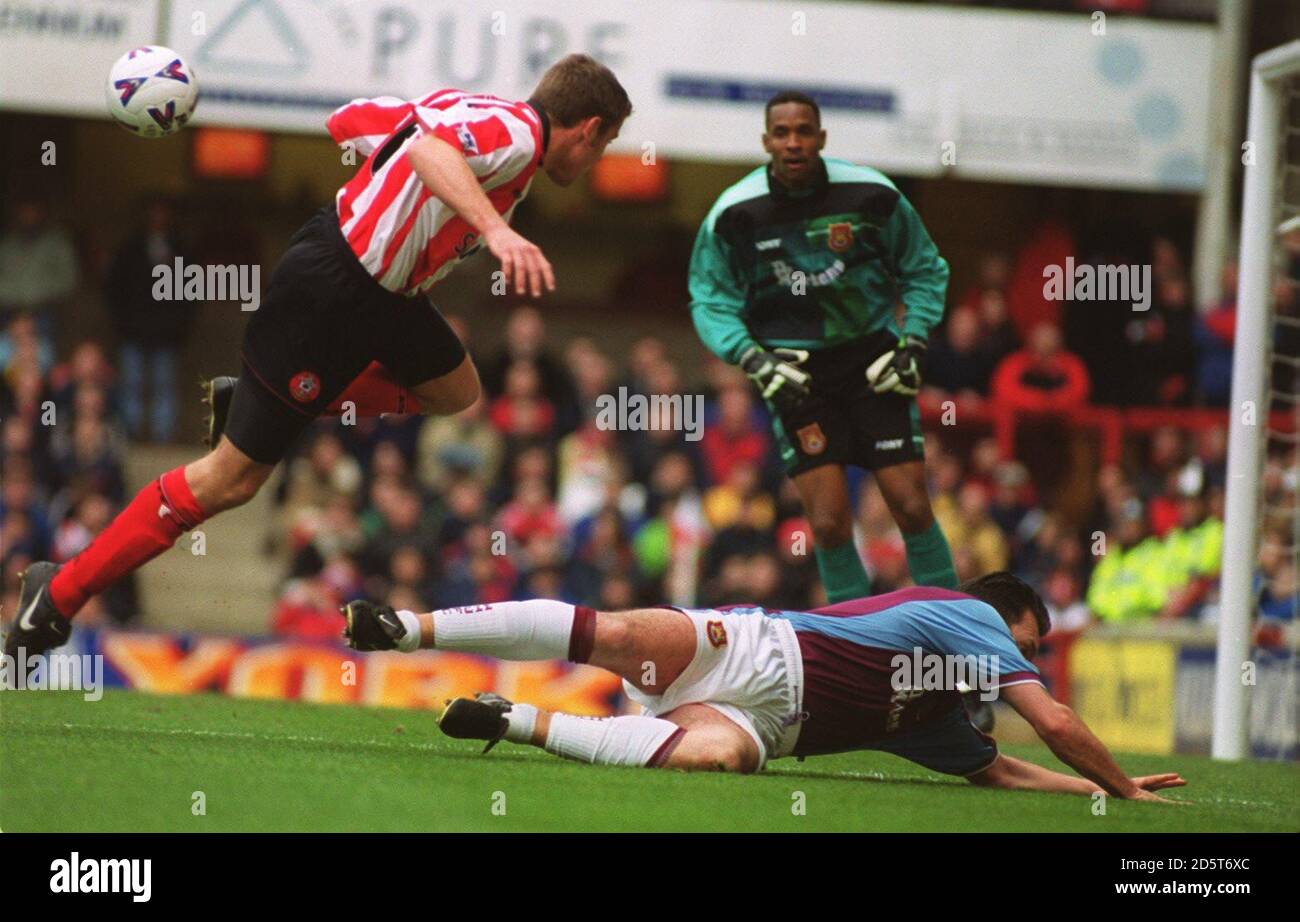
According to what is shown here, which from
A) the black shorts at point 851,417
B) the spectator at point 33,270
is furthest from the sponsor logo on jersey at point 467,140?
the spectator at point 33,270

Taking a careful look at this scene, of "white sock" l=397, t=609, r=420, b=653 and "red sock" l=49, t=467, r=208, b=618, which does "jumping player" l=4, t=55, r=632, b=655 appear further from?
"white sock" l=397, t=609, r=420, b=653

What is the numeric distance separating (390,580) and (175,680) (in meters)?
1.68

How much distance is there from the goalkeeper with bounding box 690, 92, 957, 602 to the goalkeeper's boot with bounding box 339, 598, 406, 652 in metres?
2.43

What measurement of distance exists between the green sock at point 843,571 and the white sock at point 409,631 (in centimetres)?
254

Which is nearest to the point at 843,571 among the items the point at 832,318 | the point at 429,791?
the point at 832,318

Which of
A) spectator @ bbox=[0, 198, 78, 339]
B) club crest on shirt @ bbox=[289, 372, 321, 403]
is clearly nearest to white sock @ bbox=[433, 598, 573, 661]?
club crest on shirt @ bbox=[289, 372, 321, 403]

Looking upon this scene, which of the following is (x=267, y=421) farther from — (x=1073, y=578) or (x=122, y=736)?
(x=1073, y=578)

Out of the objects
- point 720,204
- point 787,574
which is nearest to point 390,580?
point 787,574

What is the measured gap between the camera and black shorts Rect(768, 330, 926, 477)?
8258mm

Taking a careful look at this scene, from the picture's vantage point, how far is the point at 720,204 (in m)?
8.38

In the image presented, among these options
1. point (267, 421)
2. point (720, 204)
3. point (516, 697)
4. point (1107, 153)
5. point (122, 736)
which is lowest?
point (516, 697)

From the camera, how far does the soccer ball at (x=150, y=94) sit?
7324 mm

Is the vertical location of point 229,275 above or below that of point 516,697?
above

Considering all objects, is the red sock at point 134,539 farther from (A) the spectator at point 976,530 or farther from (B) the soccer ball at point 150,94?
(A) the spectator at point 976,530
